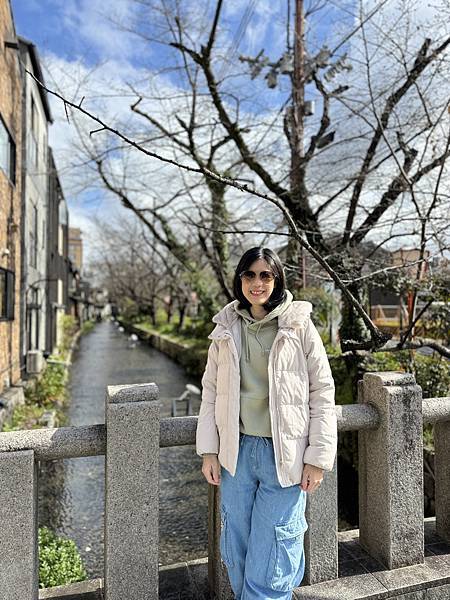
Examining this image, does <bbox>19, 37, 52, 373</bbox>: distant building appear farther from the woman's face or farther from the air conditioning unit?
the woman's face

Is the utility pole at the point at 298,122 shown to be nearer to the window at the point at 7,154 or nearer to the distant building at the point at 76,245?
the window at the point at 7,154

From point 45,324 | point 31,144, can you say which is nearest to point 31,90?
point 31,144

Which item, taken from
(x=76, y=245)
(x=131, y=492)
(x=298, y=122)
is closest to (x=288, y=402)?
(x=131, y=492)

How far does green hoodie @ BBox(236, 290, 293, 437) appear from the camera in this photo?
6.24ft

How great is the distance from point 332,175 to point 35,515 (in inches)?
232

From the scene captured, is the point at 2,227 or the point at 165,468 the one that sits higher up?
the point at 2,227

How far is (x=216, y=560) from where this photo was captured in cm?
230

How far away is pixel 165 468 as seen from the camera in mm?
7875

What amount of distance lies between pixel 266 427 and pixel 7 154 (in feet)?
34.4

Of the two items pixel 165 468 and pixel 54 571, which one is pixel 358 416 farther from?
pixel 165 468

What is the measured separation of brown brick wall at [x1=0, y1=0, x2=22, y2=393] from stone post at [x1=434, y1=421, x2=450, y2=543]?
9111mm

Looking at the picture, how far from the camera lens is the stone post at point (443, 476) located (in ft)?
8.91

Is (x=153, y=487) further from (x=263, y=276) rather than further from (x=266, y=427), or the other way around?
(x=263, y=276)

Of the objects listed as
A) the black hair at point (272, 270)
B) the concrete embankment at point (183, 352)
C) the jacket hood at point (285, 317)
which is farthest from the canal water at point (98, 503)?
the concrete embankment at point (183, 352)
